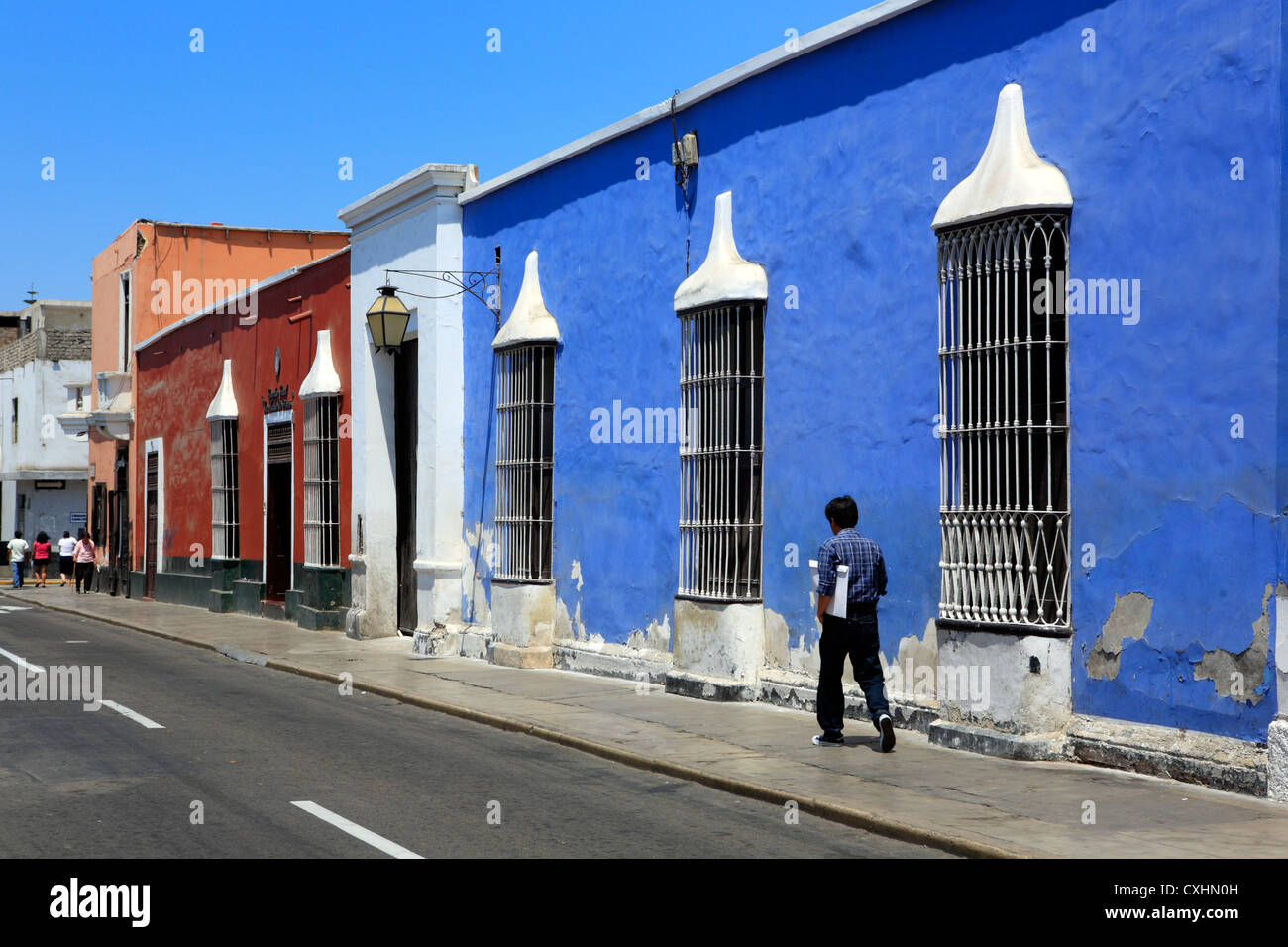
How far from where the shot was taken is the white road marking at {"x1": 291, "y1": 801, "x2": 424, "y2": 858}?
272 inches

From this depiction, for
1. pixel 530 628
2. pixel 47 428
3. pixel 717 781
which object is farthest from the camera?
pixel 47 428

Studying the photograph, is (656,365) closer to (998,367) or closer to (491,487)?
(491,487)

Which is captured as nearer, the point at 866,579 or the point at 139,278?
the point at 866,579

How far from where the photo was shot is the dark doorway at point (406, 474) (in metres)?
20.4

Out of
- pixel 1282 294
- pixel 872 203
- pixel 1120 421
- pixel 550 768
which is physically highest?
pixel 872 203

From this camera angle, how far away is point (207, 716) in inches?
479

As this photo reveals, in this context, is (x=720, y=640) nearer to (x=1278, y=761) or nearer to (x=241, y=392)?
(x=1278, y=761)

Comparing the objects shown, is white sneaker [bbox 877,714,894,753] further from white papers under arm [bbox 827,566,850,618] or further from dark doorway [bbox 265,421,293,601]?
dark doorway [bbox 265,421,293,601]

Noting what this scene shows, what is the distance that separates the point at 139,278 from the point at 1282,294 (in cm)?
2986

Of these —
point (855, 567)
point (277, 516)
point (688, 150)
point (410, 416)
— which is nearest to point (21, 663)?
point (410, 416)

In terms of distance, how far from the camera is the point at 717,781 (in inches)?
358

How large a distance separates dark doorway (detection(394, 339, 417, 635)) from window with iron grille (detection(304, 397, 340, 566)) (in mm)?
1806

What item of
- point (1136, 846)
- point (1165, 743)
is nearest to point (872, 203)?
point (1165, 743)

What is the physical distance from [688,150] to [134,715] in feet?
24.4
